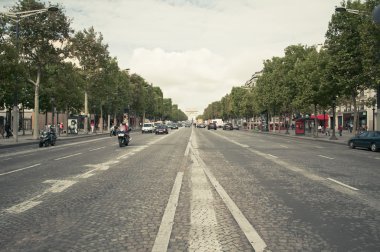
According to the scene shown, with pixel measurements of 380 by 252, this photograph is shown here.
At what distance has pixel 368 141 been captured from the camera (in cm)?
2502

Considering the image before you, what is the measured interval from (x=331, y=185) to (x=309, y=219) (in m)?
3.76

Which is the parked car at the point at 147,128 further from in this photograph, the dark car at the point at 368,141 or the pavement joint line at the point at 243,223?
the pavement joint line at the point at 243,223

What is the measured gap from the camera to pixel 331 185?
9.44 metres

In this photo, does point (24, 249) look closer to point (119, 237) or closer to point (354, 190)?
point (119, 237)

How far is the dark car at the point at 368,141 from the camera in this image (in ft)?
79.5

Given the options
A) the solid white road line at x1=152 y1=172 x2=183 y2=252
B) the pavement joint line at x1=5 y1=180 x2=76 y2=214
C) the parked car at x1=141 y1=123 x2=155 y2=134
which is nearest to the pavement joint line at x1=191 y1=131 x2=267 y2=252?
the solid white road line at x1=152 y1=172 x2=183 y2=252

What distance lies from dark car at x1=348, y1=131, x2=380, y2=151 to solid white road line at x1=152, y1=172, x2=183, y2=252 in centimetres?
1957

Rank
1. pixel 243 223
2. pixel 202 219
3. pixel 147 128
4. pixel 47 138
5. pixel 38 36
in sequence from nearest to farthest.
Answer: pixel 243 223, pixel 202 219, pixel 47 138, pixel 38 36, pixel 147 128

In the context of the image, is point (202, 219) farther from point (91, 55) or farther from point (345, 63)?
point (91, 55)

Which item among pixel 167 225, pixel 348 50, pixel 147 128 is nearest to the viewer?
pixel 167 225

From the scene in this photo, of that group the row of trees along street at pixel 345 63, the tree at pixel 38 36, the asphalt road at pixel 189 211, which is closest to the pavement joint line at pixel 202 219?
the asphalt road at pixel 189 211

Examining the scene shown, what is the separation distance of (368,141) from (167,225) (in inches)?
895

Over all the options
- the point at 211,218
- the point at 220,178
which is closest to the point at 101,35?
the point at 220,178

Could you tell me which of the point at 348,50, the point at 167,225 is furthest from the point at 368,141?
the point at 167,225
